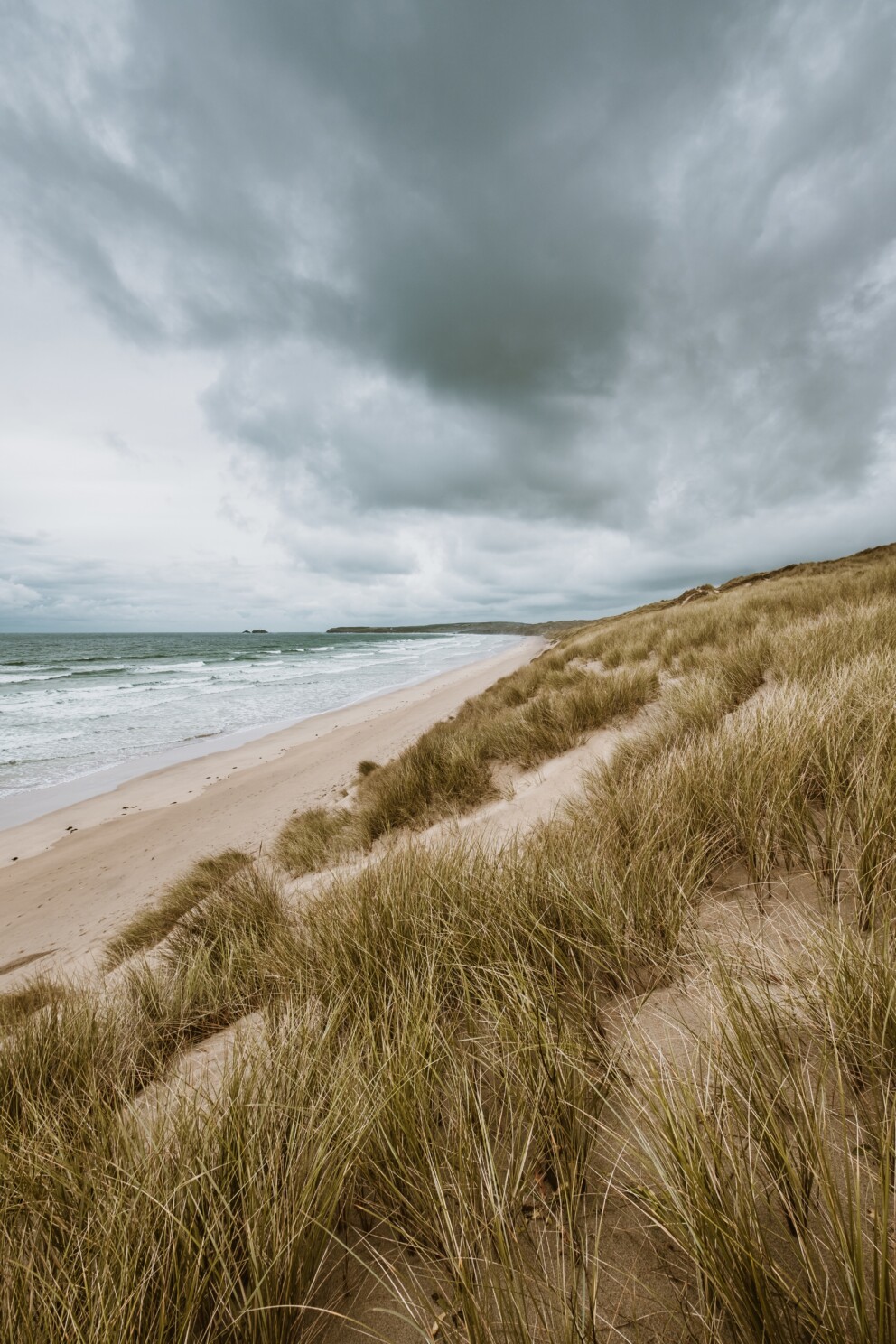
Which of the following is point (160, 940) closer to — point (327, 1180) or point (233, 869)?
point (233, 869)

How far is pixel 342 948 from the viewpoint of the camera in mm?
1968

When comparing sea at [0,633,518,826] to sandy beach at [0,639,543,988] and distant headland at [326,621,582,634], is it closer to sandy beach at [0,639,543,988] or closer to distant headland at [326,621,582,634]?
sandy beach at [0,639,543,988]

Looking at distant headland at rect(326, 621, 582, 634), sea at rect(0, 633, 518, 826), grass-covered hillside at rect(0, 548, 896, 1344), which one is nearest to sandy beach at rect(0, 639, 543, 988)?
sea at rect(0, 633, 518, 826)

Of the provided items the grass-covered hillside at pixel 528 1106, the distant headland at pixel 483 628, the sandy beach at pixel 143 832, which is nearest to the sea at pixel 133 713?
the sandy beach at pixel 143 832

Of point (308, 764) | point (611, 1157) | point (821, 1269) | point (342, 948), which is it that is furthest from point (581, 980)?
point (308, 764)

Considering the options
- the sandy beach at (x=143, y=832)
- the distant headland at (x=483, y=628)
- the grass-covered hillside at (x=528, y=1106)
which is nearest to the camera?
the grass-covered hillside at (x=528, y=1106)

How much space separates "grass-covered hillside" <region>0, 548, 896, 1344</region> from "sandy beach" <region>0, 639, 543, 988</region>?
358 cm

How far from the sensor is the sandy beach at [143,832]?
214 inches

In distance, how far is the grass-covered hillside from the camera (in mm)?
842

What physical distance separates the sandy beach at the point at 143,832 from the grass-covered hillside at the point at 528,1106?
11.7 feet

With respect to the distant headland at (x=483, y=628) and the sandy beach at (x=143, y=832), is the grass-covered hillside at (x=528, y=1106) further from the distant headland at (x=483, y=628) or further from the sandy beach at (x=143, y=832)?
the distant headland at (x=483, y=628)

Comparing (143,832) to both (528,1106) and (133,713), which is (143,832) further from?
(133,713)

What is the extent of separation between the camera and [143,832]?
7.98 m

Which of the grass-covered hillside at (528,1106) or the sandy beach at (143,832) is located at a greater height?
the grass-covered hillside at (528,1106)
